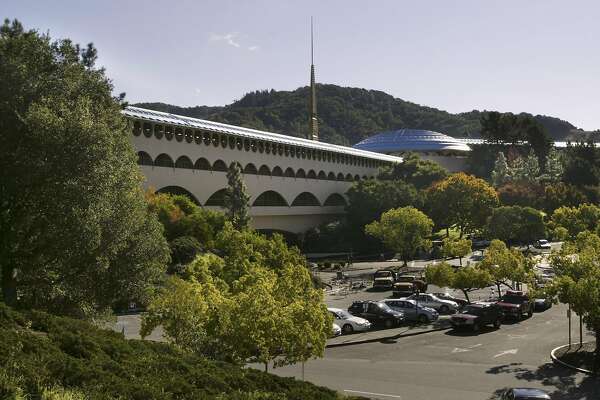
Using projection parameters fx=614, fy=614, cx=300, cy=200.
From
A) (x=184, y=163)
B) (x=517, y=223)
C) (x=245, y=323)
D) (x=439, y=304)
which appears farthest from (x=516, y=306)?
(x=184, y=163)

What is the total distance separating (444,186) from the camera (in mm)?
64938

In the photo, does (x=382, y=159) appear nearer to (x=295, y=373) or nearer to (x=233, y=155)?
(x=233, y=155)

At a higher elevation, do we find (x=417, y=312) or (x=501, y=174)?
(x=501, y=174)

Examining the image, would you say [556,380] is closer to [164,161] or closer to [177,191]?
[164,161]

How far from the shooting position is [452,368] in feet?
69.1

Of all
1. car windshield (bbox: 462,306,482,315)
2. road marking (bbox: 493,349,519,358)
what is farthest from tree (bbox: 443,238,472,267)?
road marking (bbox: 493,349,519,358)

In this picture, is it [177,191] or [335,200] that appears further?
[335,200]

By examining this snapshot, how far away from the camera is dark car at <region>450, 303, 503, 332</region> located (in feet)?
91.5

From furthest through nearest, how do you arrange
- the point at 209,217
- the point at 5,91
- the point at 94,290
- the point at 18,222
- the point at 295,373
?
the point at 209,217 → the point at 295,373 → the point at 94,290 → the point at 18,222 → the point at 5,91

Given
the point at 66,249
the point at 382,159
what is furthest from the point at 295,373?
the point at 382,159

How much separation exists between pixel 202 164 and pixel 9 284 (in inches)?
1484

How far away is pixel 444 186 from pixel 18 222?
52.7 metres

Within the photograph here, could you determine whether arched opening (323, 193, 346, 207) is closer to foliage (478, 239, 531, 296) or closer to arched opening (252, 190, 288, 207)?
arched opening (252, 190, 288, 207)

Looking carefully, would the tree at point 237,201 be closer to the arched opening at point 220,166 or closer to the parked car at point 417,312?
the arched opening at point 220,166
